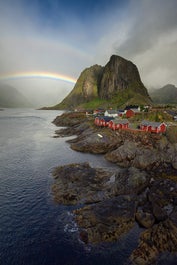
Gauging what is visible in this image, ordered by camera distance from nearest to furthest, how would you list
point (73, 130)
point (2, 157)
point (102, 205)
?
1. point (102, 205)
2. point (2, 157)
3. point (73, 130)

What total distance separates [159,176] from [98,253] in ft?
85.3

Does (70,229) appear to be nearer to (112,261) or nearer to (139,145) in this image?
(112,261)

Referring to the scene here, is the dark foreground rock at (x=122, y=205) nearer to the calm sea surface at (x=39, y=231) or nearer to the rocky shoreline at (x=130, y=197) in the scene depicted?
the rocky shoreline at (x=130, y=197)

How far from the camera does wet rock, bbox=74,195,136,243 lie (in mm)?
24095

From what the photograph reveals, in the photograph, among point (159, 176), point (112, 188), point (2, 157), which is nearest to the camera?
point (112, 188)

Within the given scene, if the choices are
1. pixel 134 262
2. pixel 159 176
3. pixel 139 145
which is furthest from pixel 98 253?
pixel 139 145

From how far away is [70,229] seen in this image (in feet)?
84.0

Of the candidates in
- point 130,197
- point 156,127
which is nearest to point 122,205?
point 130,197

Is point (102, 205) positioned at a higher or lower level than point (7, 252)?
higher

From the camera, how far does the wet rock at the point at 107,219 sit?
24095 millimetres

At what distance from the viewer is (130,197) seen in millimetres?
30984

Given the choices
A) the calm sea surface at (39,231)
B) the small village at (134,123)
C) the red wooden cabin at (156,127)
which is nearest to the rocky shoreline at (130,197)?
the calm sea surface at (39,231)

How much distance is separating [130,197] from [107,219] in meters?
7.05

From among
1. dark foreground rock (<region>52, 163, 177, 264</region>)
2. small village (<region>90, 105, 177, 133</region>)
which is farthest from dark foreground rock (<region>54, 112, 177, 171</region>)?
dark foreground rock (<region>52, 163, 177, 264</region>)
